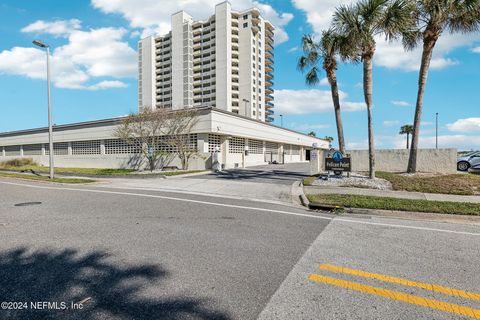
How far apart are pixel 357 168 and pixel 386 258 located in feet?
48.1

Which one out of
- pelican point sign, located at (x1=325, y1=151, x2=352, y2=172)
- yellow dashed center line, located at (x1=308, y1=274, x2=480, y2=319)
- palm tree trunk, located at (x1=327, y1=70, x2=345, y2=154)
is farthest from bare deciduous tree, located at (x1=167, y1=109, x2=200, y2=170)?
yellow dashed center line, located at (x1=308, y1=274, x2=480, y2=319)

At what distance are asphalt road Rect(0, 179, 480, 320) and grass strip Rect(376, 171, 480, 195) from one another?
17.1 feet

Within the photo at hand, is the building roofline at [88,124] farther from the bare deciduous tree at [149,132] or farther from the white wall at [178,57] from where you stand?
the white wall at [178,57]

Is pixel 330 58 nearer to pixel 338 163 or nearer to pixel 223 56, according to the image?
pixel 338 163

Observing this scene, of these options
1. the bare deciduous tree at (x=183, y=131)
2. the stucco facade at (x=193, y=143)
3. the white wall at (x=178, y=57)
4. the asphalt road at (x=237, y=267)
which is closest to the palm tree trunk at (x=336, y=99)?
the asphalt road at (x=237, y=267)

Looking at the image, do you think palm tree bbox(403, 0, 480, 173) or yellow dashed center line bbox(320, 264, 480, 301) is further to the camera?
palm tree bbox(403, 0, 480, 173)

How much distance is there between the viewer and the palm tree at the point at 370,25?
12.6m

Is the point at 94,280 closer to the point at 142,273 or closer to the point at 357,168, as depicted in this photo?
the point at 142,273

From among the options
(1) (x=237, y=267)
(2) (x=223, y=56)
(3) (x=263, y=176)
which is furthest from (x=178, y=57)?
(1) (x=237, y=267)

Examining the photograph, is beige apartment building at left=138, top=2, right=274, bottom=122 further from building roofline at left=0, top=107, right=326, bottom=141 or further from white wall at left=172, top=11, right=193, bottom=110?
building roofline at left=0, top=107, right=326, bottom=141

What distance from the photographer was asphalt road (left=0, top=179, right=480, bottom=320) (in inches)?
114

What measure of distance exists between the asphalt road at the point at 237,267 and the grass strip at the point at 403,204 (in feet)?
4.18

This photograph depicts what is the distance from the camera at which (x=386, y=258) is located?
4.36 m

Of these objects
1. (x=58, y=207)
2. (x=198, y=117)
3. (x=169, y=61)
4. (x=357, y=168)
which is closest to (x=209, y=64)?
(x=169, y=61)
